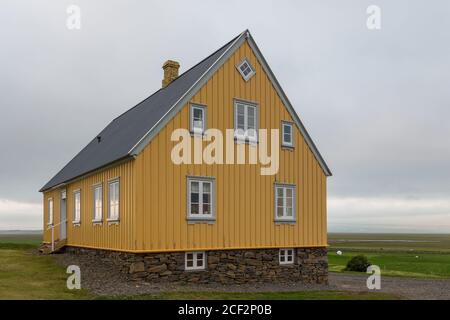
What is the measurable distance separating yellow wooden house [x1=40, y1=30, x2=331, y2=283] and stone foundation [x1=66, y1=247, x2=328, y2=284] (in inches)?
1.7

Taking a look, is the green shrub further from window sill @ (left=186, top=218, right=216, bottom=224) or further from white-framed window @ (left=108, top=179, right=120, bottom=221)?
white-framed window @ (left=108, top=179, right=120, bottom=221)

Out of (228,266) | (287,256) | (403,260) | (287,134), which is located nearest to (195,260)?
(228,266)

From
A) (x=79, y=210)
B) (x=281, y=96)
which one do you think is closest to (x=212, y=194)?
(x=281, y=96)

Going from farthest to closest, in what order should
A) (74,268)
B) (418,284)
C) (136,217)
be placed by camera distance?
(418,284), (74,268), (136,217)

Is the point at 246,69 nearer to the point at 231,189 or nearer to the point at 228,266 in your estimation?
the point at 231,189

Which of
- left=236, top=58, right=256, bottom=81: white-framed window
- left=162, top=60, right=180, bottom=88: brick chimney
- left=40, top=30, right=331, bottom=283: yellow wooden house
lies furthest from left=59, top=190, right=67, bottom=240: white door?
left=236, top=58, right=256, bottom=81: white-framed window

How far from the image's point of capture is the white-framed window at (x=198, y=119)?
20.8m

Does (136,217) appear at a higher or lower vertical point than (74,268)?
higher

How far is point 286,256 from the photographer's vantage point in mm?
23688

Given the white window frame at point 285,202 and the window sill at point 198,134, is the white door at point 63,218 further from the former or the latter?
the white window frame at point 285,202

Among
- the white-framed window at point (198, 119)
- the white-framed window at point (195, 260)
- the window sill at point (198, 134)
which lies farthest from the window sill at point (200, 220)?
the white-framed window at point (198, 119)

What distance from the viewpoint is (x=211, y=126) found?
21.5 metres
